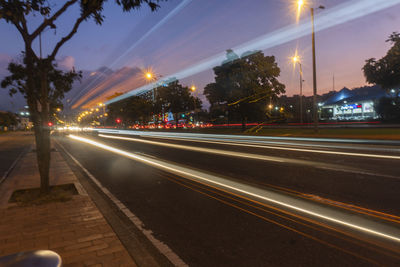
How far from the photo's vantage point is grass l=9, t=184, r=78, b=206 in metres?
5.98

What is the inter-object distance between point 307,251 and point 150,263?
2.09 meters

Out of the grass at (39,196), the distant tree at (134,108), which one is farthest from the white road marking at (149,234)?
the distant tree at (134,108)

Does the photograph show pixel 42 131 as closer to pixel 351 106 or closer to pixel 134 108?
pixel 351 106

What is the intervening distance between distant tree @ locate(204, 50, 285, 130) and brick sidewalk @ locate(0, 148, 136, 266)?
1151 inches

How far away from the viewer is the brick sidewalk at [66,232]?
3.53m

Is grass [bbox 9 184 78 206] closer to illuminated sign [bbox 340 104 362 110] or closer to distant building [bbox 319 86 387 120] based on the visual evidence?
distant building [bbox 319 86 387 120]

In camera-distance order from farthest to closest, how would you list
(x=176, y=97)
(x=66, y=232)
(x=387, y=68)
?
(x=176, y=97), (x=387, y=68), (x=66, y=232)

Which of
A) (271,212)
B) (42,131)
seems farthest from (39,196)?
(271,212)

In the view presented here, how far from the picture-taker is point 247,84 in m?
33.2

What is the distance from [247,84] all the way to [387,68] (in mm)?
14394

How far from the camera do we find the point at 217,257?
3.52 metres

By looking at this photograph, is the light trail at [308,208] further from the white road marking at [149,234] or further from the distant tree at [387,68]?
the distant tree at [387,68]

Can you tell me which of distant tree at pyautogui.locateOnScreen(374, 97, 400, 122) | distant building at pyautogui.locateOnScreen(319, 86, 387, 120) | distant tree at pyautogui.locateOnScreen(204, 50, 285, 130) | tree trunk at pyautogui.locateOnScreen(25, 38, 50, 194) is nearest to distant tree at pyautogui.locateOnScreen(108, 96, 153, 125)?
distant tree at pyautogui.locateOnScreen(204, 50, 285, 130)

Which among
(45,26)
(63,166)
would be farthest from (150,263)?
(63,166)
